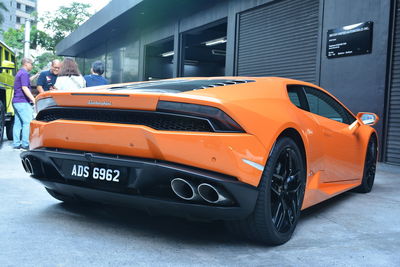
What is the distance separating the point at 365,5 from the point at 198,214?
6.78 metres

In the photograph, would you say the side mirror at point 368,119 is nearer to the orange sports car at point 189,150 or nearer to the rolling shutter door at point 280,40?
the orange sports car at point 189,150

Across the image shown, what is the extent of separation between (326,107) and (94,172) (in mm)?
2412

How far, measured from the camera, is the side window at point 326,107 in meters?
3.84

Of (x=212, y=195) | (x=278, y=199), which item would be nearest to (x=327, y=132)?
(x=278, y=199)

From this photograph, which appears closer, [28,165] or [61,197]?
[28,165]

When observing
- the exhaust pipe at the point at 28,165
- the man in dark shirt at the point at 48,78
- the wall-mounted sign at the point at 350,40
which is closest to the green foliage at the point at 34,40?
the man in dark shirt at the point at 48,78

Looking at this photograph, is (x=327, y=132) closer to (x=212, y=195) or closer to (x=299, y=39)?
(x=212, y=195)

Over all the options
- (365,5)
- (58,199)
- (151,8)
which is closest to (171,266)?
(58,199)

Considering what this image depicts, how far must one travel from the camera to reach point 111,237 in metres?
2.95

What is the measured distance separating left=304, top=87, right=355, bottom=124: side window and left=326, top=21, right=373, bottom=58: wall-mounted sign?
3.95 m

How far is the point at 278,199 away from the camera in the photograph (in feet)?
9.78

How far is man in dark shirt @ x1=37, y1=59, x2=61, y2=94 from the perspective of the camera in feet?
26.1

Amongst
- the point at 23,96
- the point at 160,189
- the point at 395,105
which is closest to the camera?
the point at 160,189

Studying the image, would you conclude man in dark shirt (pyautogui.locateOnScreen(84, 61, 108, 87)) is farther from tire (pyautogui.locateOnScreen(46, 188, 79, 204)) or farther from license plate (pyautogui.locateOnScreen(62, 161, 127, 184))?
license plate (pyautogui.locateOnScreen(62, 161, 127, 184))
